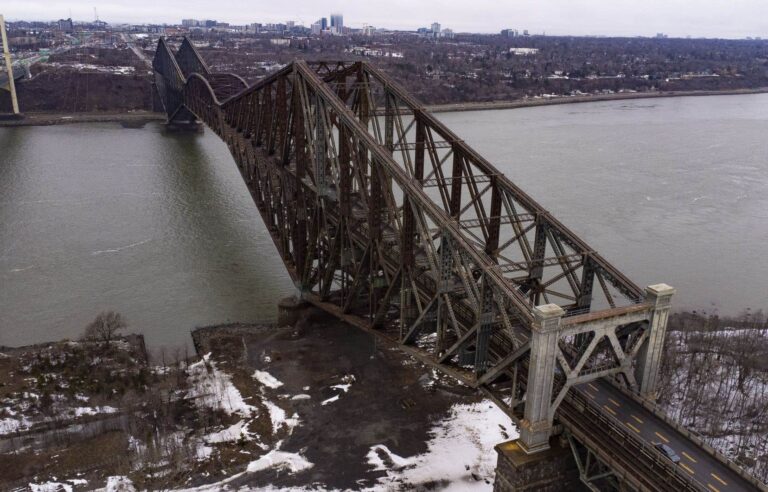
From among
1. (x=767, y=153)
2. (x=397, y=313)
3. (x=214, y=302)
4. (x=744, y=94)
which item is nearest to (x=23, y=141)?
(x=214, y=302)

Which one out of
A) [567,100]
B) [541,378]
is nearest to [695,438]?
[541,378]

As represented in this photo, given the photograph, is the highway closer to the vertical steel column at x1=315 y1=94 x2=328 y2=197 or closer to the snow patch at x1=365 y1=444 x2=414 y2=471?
the snow patch at x1=365 y1=444 x2=414 y2=471

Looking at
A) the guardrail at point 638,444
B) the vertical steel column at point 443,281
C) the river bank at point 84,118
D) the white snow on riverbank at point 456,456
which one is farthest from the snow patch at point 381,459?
the river bank at point 84,118

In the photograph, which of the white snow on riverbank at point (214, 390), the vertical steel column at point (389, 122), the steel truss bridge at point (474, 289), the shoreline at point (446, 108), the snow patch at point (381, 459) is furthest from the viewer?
the shoreline at point (446, 108)

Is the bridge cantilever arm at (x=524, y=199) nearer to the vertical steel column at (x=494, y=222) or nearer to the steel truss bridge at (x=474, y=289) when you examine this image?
the steel truss bridge at (x=474, y=289)

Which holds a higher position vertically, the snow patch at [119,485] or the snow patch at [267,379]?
the snow patch at [267,379]

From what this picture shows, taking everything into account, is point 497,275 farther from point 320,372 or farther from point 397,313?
point 320,372
